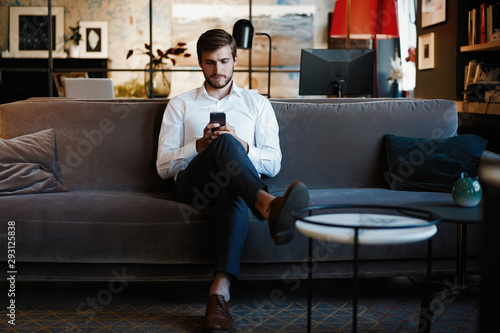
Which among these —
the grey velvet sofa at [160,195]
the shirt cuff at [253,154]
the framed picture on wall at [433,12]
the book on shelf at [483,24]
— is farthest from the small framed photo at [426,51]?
the shirt cuff at [253,154]

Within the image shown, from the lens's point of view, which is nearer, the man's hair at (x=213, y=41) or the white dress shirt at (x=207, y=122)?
the white dress shirt at (x=207, y=122)

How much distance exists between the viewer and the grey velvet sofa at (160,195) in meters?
2.15

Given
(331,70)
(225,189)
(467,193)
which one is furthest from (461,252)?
(331,70)

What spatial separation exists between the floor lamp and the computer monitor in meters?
0.75

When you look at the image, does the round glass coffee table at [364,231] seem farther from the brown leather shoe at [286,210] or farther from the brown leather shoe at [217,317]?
the brown leather shoe at [217,317]

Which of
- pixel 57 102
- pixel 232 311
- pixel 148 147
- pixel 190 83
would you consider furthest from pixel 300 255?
pixel 190 83

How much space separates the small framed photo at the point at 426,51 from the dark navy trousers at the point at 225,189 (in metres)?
3.57

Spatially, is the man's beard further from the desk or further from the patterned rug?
the desk

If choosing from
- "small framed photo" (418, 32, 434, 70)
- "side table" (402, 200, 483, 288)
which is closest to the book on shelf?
"small framed photo" (418, 32, 434, 70)

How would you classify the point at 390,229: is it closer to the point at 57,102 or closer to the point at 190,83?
the point at 57,102

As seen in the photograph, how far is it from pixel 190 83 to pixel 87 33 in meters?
1.47

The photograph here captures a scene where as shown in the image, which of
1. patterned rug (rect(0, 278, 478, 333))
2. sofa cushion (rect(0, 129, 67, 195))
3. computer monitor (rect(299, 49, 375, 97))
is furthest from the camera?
→ computer monitor (rect(299, 49, 375, 97))

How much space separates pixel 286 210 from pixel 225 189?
38cm

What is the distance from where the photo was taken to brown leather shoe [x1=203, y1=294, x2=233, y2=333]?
189cm
